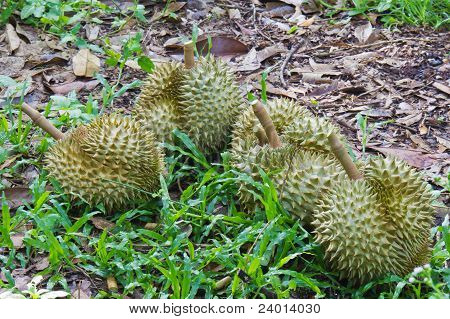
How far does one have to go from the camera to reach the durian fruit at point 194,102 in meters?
3.82

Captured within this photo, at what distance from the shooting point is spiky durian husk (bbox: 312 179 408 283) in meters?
3.00

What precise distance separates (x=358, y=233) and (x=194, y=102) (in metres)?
1.24

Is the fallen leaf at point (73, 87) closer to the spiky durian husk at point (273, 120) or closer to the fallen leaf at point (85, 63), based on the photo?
the fallen leaf at point (85, 63)

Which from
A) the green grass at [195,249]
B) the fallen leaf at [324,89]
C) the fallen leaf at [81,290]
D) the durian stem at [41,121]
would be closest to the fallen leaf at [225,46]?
the fallen leaf at [324,89]

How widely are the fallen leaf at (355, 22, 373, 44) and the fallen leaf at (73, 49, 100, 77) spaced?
1.98 metres

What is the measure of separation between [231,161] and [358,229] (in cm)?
92

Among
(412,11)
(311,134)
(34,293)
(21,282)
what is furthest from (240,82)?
(34,293)

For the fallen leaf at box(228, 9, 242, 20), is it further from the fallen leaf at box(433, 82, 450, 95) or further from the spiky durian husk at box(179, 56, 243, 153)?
the spiky durian husk at box(179, 56, 243, 153)

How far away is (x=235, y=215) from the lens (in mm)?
3572

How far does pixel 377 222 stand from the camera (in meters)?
3.01

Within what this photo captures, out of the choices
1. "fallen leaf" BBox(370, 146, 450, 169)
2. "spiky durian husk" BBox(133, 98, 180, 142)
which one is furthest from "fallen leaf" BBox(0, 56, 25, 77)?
"fallen leaf" BBox(370, 146, 450, 169)

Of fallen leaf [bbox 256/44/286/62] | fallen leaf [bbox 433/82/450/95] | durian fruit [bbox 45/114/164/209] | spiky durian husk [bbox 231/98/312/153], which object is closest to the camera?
durian fruit [bbox 45/114/164/209]
